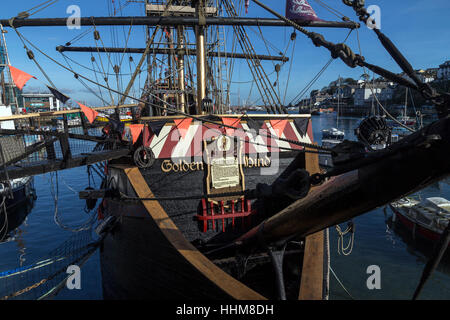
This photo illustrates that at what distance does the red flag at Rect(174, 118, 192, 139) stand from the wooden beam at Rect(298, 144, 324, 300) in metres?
3.45

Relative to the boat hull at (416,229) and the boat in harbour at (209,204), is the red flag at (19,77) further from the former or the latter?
the boat hull at (416,229)

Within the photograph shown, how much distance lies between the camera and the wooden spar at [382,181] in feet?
7.78

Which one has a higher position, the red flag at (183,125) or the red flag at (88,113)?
the red flag at (88,113)

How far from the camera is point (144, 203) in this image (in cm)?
518

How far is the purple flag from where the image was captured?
22.2 ft

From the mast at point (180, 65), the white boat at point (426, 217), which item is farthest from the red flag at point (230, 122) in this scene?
the white boat at point (426, 217)

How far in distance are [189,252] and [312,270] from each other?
6.84ft

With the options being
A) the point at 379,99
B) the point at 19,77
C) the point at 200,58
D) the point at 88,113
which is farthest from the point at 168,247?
the point at 379,99

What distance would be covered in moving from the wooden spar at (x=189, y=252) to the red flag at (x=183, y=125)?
1.29 metres

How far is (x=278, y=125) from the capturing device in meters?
6.92

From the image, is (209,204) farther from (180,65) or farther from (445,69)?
(445,69)

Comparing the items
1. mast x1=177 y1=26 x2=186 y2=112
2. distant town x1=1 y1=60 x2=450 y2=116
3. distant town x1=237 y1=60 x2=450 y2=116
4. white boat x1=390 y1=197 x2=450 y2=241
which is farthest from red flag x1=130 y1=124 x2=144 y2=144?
distant town x1=237 y1=60 x2=450 y2=116
